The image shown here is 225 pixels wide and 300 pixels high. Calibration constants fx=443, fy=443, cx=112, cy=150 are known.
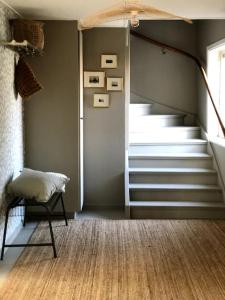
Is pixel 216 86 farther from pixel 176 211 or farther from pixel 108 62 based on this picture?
pixel 176 211

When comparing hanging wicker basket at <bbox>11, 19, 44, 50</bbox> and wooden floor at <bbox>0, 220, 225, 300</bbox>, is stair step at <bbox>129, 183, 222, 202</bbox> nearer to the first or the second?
wooden floor at <bbox>0, 220, 225, 300</bbox>

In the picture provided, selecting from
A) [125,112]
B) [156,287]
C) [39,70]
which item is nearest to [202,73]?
[125,112]

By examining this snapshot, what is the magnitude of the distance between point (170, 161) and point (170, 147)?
308mm

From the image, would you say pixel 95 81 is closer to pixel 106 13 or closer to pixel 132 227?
pixel 132 227

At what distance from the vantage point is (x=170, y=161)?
5.89 m

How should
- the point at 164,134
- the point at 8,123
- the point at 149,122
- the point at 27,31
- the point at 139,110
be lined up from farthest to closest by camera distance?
1. the point at 139,110
2. the point at 149,122
3. the point at 164,134
4. the point at 27,31
5. the point at 8,123

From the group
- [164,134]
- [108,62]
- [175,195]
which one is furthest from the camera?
[164,134]

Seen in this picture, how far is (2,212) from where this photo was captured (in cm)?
407

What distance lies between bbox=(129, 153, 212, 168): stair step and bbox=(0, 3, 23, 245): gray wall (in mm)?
1761

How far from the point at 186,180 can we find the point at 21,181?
2.37m

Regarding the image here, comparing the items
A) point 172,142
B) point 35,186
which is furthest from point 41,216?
point 172,142

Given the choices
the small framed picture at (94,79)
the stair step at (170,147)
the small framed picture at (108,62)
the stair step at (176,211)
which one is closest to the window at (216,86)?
the stair step at (170,147)

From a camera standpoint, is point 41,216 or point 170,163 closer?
point 41,216

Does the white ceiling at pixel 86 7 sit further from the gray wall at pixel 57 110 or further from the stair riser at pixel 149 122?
the stair riser at pixel 149 122
